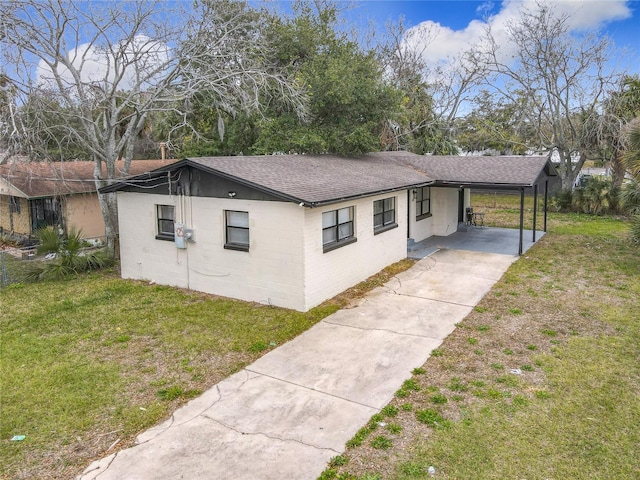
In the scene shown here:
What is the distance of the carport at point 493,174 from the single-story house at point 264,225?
279 mm

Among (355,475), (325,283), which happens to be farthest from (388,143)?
(355,475)

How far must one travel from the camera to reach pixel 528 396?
606 centimetres

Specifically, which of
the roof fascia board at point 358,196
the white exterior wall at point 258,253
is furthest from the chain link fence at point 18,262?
the roof fascia board at point 358,196

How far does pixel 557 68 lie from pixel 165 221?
2308 cm

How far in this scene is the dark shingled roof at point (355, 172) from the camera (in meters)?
9.79

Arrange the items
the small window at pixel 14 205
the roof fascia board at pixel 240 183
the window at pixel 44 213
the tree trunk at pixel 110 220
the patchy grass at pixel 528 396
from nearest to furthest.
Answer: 1. the patchy grass at pixel 528 396
2. the roof fascia board at pixel 240 183
3. the tree trunk at pixel 110 220
4. the window at pixel 44 213
5. the small window at pixel 14 205

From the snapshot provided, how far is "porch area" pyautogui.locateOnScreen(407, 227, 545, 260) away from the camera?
49.5 ft

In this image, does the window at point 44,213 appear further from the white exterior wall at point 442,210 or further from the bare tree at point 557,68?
the bare tree at point 557,68

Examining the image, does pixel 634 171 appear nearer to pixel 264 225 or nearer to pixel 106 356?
pixel 264 225

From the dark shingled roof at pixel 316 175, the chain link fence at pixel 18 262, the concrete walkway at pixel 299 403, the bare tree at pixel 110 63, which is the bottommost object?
the concrete walkway at pixel 299 403

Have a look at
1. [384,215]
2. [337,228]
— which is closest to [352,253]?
[337,228]

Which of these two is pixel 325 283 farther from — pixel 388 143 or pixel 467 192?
pixel 388 143

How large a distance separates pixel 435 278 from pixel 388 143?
16.6 m

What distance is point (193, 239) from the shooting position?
35.7 feet
